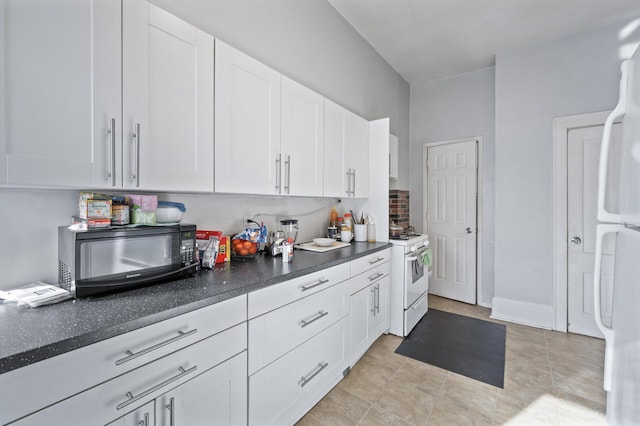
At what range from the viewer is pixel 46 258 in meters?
1.18

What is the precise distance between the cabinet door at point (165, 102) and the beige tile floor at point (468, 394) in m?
1.58

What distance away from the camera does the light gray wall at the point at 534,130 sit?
112 inches

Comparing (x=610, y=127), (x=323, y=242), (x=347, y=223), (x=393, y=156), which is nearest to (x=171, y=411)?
(x=323, y=242)

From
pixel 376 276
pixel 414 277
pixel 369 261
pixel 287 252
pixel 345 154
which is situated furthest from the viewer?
pixel 414 277

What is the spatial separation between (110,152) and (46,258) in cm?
55

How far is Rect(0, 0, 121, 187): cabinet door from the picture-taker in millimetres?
896

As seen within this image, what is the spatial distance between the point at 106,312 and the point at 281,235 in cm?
126

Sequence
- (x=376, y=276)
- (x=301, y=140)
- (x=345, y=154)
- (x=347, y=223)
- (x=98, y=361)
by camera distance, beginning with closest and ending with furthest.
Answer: (x=98, y=361), (x=301, y=140), (x=376, y=276), (x=345, y=154), (x=347, y=223)

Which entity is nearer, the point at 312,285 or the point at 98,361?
the point at 98,361

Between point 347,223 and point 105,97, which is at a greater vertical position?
point 105,97

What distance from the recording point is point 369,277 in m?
2.32

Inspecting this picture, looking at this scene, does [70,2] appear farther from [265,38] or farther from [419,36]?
[419,36]

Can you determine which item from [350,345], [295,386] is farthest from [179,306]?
[350,345]

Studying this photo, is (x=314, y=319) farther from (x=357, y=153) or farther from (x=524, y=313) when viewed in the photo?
(x=524, y=313)
